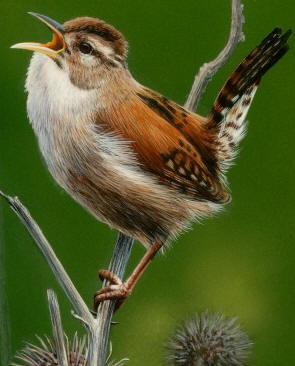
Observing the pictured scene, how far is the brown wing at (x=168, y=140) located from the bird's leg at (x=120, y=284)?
0.96 ft

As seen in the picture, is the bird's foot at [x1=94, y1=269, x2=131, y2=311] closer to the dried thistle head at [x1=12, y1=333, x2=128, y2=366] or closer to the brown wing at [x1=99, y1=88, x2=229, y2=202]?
the dried thistle head at [x1=12, y1=333, x2=128, y2=366]

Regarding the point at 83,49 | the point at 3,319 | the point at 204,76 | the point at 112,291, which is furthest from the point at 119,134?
the point at 3,319

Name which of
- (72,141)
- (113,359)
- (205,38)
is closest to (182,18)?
(205,38)

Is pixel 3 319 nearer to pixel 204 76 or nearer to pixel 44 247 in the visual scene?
pixel 44 247

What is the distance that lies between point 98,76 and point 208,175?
55 centimetres

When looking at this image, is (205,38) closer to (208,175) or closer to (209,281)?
(208,175)

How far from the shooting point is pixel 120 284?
2.57 meters

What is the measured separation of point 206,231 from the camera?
281 centimetres

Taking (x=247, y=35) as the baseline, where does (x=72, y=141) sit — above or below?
below

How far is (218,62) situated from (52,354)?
1290 mm

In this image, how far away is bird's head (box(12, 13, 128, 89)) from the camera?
251 cm

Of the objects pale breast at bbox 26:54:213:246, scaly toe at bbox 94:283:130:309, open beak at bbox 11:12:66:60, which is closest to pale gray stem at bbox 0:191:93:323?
scaly toe at bbox 94:283:130:309

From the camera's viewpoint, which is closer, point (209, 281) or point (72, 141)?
point (72, 141)

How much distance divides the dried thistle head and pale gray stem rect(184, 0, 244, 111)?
101cm
